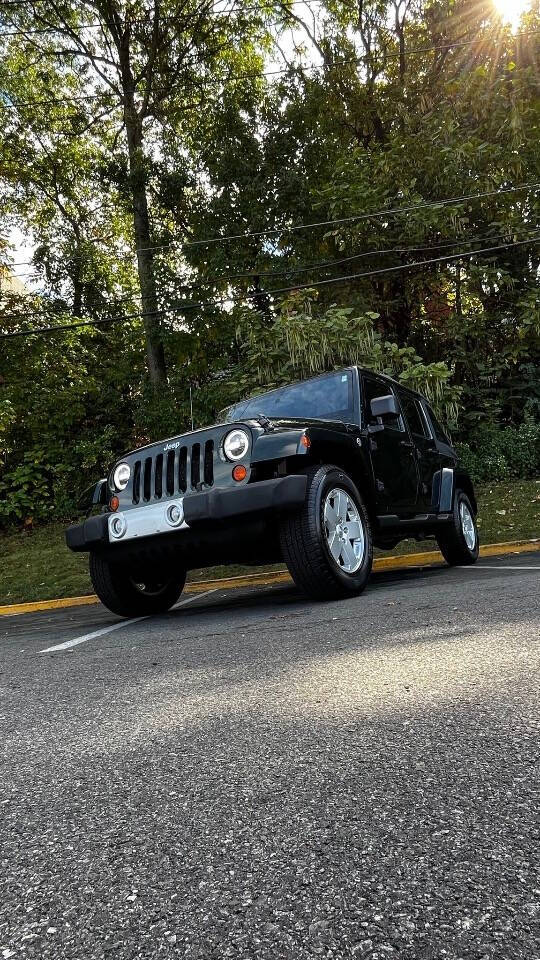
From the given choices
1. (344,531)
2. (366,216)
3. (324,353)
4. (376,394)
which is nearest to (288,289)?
(366,216)

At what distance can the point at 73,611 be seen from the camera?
6461 mm

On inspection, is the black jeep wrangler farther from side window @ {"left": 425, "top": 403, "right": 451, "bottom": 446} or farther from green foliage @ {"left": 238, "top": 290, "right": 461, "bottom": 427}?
green foliage @ {"left": 238, "top": 290, "right": 461, "bottom": 427}

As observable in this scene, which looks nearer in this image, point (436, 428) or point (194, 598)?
point (194, 598)

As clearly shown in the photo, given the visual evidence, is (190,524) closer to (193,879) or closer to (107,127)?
(193,879)

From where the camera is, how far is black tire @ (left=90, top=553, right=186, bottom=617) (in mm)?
4730

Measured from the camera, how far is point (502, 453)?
511 inches

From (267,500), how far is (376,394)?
2.21 m

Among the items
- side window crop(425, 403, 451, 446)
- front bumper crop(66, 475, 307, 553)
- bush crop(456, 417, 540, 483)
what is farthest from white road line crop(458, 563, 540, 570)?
bush crop(456, 417, 540, 483)

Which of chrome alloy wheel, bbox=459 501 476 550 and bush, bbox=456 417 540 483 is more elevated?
bush, bbox=456 417 540 483

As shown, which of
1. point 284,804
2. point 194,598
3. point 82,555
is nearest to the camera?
point 284,804

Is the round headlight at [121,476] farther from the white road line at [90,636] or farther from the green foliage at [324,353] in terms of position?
the green foliage at [324,353]

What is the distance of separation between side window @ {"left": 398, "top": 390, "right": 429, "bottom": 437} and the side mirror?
1129 millimetres

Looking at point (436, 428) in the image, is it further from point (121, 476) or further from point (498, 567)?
point (121, 476)

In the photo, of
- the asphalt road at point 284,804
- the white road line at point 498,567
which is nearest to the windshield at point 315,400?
the white road line at point 498,567
